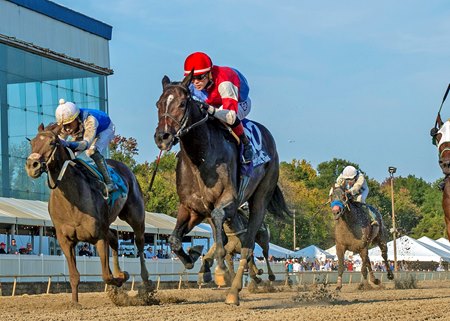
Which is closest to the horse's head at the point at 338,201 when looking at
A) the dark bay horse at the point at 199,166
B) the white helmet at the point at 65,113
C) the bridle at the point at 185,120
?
the white helmet at the point at 65,113

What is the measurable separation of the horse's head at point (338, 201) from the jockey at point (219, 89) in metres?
9.90

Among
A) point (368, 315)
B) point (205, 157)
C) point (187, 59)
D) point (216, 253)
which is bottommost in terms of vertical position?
point (368, 315)

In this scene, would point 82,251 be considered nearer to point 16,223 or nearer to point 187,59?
point 16,223

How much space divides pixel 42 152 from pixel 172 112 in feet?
7.85

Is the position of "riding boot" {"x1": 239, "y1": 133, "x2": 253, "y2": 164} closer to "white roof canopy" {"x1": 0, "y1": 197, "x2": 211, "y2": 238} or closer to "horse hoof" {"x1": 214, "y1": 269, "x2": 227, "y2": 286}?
"horse hoof" {"x1": 214, "y1": 269, "x2": 227, "y2": 286}

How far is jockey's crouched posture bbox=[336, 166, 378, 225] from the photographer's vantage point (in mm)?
23058

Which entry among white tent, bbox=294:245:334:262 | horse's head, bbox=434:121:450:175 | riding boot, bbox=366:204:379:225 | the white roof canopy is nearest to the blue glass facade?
the white roof canopy

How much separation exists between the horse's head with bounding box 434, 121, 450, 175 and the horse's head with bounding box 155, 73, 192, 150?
3.28m

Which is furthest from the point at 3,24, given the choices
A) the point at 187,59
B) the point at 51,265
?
the point at 187,59

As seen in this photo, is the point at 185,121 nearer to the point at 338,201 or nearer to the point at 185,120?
the point at 185,120

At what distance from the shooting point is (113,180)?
14.6m

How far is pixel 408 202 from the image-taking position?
105 m

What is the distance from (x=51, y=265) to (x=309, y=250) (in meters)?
26.9

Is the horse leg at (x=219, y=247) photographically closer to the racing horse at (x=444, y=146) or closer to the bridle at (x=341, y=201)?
the racing horse at (x=444, y=146)
